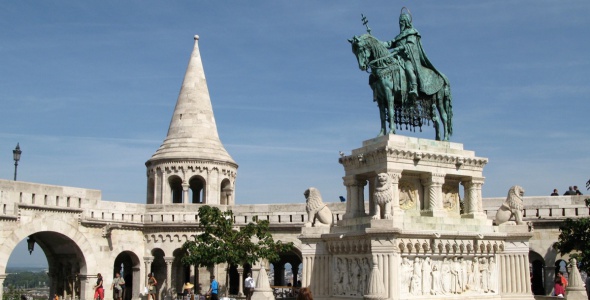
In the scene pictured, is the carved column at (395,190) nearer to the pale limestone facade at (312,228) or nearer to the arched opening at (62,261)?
the pale limestone facade at (312,228)

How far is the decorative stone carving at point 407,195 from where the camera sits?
1553cm

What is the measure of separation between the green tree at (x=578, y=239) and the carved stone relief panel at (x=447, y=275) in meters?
8.50

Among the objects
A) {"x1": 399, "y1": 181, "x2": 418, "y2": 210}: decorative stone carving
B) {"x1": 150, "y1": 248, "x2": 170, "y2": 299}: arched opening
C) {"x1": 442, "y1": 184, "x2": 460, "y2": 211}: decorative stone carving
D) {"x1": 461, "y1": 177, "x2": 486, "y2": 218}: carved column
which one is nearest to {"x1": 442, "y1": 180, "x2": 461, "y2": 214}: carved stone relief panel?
{"x1": 442, "y1": 184, "x2": 460, "y2": 211}: decorative stone carving

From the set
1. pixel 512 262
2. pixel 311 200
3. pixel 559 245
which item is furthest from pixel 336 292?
pixel 559 245

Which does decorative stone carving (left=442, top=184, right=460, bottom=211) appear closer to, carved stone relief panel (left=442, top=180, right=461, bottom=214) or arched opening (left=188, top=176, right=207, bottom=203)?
carved stone relief panel (left=442, top=180, right=461, bottom=214)

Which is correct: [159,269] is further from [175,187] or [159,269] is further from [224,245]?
[224,245]

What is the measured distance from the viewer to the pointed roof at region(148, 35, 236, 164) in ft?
109

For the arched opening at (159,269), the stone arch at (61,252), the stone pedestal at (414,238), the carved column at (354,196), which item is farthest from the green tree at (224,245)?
the carved column at (354,196)

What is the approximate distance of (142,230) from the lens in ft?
103

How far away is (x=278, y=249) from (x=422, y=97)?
13.5m

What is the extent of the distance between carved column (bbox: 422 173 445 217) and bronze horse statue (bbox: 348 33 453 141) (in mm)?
1292

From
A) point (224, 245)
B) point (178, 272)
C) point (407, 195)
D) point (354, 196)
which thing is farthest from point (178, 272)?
point (407, 195)

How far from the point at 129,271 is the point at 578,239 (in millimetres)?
20657

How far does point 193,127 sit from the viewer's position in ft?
111
